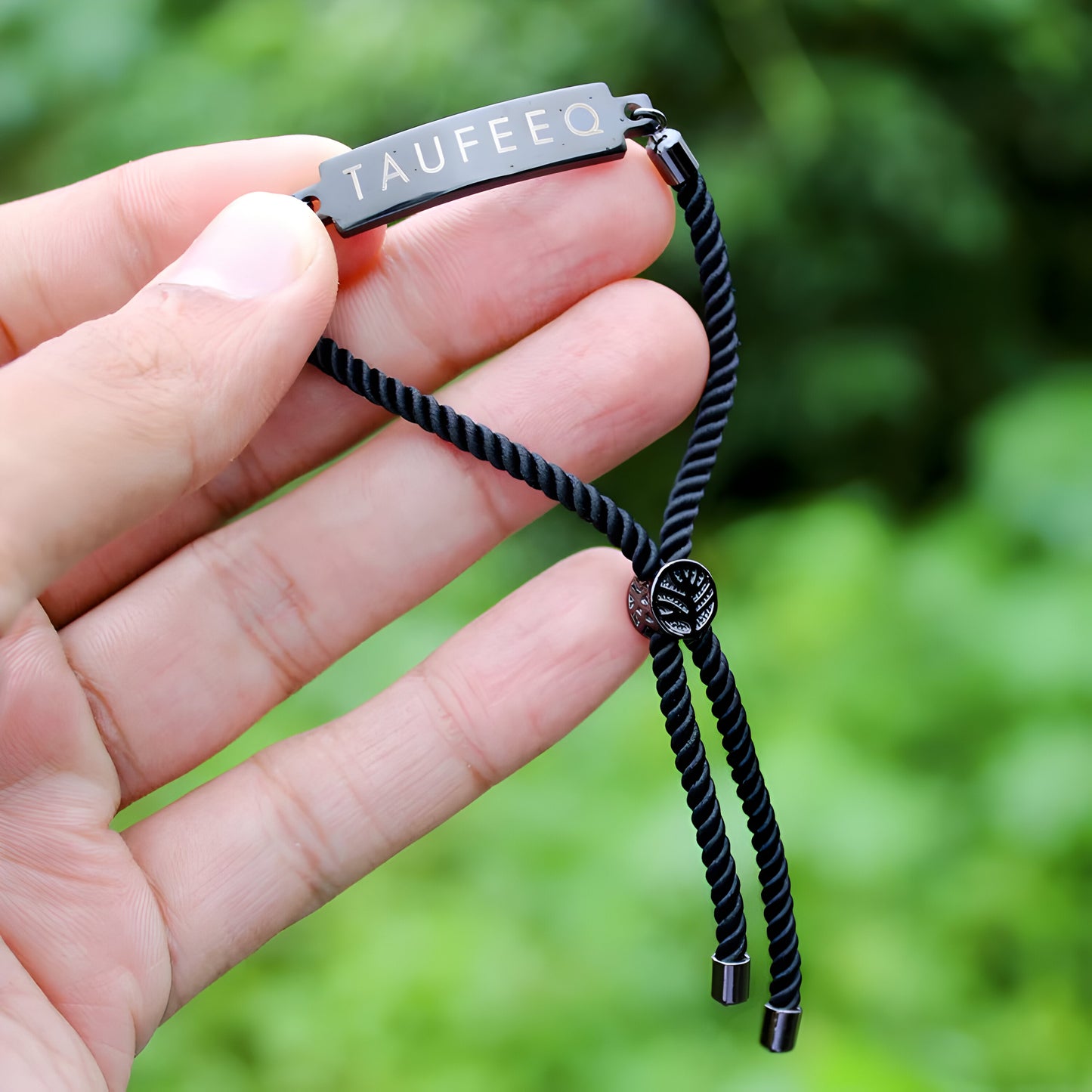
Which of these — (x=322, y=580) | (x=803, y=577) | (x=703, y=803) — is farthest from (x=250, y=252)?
(x=803, y=577)

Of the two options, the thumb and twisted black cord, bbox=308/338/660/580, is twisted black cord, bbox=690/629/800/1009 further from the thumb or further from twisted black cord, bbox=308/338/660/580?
the thumb

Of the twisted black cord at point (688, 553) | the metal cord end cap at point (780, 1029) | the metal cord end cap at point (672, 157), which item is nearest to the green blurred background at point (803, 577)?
the metal cord end cap at point (780, 1029)

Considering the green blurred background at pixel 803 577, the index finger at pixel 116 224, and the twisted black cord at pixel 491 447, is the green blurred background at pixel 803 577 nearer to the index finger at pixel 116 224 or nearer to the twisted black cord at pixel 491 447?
the twisted black cord at pixel 491 447

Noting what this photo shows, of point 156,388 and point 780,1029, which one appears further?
point 780,1029

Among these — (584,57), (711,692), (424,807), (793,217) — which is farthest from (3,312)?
(793,217)

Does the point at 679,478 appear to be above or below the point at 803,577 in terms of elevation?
above

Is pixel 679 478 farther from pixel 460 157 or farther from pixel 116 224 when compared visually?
pixel 116 224
